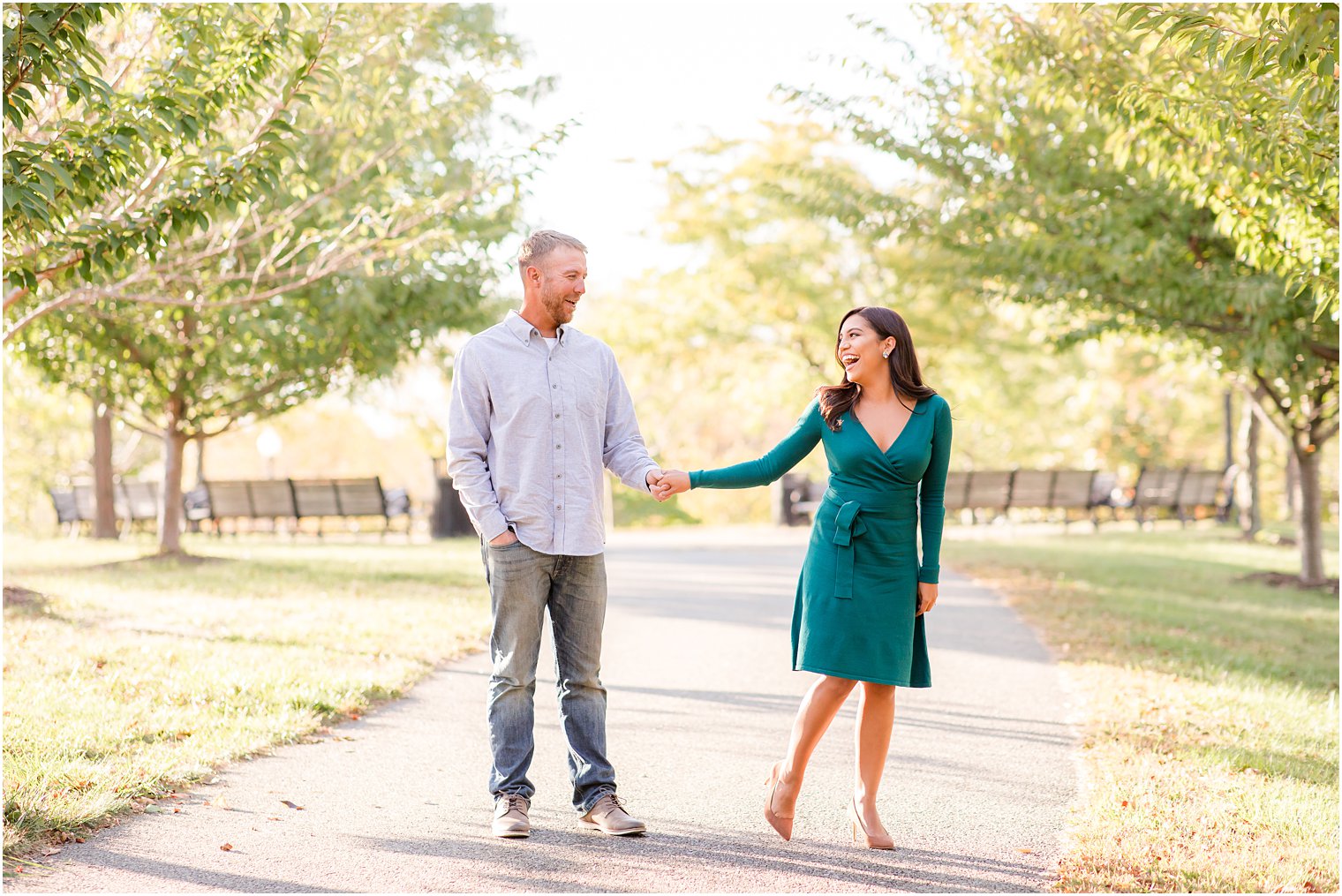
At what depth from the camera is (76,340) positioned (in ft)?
45.6

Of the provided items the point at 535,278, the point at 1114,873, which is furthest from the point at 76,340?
the point at 1114,873

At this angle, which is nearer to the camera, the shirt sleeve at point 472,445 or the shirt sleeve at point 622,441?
the shirt sleeve at point 472,445

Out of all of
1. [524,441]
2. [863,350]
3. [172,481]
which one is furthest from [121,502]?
[863,350]

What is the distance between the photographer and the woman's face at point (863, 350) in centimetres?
446

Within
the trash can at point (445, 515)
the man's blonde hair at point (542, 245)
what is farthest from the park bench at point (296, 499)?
the man's blonde hair at point (542, 245)

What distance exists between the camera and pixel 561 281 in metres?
4.47

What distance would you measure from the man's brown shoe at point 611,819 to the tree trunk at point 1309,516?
457 inches

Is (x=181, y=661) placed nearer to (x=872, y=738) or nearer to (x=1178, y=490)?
(x=872, y=738)

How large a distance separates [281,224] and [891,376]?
22.1 ft

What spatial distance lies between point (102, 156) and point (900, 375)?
361 centimetres

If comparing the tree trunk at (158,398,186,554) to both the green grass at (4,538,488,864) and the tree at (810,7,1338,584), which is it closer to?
the green grass at (4,538,488,864)

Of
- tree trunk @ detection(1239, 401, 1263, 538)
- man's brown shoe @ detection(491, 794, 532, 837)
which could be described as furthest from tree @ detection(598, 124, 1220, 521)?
man's brown shoe @ detection(491, 794, 532, 837)

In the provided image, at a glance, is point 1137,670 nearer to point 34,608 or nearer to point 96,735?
point 96,735

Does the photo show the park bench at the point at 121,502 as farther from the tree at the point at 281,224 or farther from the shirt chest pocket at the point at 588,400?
the shirt chest pocket at the point at 588,400
